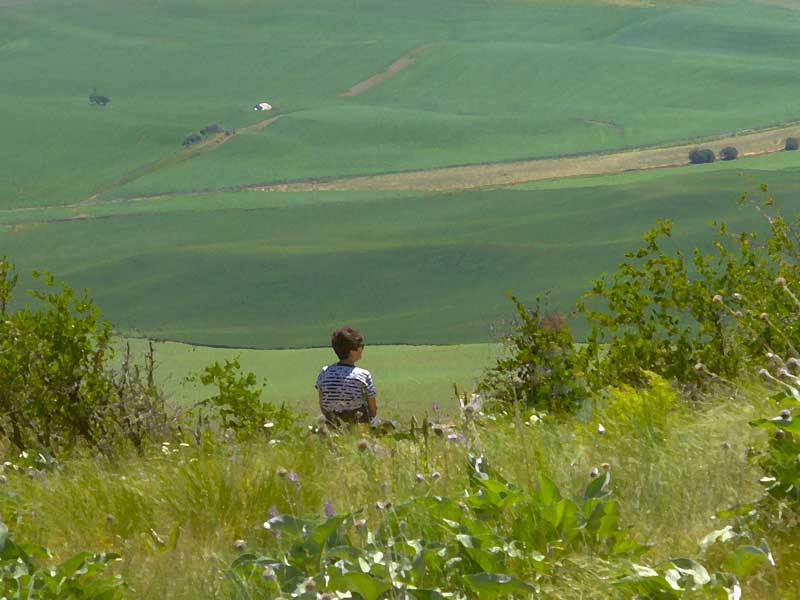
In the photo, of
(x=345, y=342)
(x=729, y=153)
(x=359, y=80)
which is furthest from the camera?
(x=359, y=80)

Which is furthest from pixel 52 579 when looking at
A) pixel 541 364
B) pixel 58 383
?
pixel 541 364

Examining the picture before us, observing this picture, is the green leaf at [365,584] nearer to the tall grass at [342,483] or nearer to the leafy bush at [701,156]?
the tall grass at [342,483]

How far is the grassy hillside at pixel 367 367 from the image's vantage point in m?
22.1

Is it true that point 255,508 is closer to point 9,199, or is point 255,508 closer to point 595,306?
point 595,306

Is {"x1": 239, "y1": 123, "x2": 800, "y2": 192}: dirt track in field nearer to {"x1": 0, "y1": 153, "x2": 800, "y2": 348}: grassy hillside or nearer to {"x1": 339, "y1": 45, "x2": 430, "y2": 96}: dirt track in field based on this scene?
{"x1": 0, "y1": 153, "x2": 800, "y2": 348}: grassy hillside

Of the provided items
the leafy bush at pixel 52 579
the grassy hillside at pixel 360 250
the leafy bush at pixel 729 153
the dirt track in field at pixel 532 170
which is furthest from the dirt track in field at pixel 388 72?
the leafy bush at pixel 52 579

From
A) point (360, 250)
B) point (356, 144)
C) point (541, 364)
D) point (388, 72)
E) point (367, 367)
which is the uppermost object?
point (388, 72)

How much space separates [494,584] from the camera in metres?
3.03

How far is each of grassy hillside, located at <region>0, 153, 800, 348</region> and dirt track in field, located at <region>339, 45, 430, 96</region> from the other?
50401 millimetres

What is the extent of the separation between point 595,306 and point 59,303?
28.1 m

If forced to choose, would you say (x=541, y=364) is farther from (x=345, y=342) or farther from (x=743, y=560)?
(x=743, y=560)

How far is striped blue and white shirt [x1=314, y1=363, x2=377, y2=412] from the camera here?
24.8 feet

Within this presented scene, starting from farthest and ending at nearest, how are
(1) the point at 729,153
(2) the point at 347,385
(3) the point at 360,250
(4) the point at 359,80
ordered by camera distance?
(4) the point at 359,80, (1) the point at 729,153, (3) the point at 360,250, (2) the point at 347,385

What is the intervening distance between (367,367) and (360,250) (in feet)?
101
